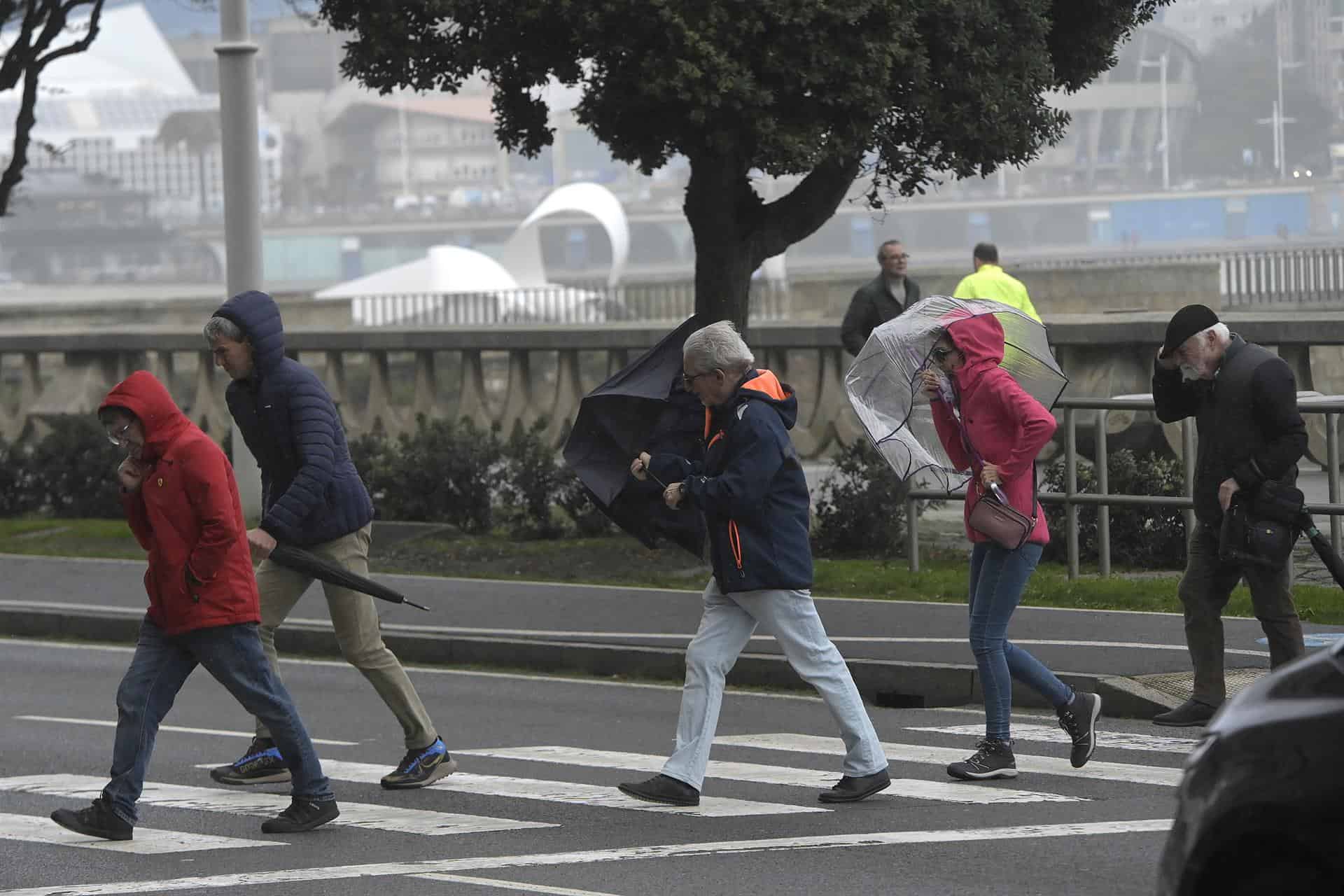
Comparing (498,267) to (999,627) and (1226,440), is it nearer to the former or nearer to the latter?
(1226,440)

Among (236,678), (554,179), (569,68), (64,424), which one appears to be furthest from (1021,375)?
(554,179)

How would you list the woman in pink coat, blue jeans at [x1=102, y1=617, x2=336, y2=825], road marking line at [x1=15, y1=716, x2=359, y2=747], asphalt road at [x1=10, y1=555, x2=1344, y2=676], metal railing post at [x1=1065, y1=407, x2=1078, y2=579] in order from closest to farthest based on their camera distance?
blue jeans at [x1=102, y1=617, x2=336, y2=825], the woman in pink coat, road marking line at [x1=15, y1=716, x2=359, y2=747], asphalt road at [x1=10, y1=555, x2=1344, y2=676], metal railing post at [x1=1065, y1=407, x2=1078, y2=579]

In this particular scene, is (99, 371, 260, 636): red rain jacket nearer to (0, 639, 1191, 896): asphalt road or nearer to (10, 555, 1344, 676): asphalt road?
(0, 639, 1191, 896): asphalt road

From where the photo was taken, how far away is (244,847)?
6.88 metres

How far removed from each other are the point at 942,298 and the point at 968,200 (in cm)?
12555

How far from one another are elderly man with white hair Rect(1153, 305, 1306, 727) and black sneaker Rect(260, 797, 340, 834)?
3.53m

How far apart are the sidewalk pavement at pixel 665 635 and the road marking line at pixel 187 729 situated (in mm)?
2084

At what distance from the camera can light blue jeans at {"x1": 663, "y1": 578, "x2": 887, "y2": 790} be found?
723 cm

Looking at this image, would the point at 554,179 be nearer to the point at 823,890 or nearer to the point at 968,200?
the point at 968,200

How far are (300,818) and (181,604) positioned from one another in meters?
0.83

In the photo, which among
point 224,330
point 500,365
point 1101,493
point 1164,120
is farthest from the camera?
point 1164,120

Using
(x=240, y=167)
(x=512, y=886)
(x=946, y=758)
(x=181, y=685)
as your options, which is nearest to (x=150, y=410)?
(x=181, y=685)

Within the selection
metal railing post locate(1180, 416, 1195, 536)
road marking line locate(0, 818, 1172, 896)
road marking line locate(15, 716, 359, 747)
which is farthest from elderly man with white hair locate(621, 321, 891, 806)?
metal railing post locate(1180, 416, 1195, 536)

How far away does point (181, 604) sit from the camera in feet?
22.7
